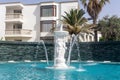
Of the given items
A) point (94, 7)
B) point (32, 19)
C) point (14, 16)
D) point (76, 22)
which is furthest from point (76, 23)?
point (14, 16)

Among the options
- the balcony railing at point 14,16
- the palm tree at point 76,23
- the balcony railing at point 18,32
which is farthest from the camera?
the balcony railing at point 14,16

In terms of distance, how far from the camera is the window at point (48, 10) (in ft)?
127

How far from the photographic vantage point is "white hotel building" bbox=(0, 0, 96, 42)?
38.8 metres

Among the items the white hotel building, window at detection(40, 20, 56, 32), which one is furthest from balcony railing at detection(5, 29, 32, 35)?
window at detection(40, 20, 56, 32)

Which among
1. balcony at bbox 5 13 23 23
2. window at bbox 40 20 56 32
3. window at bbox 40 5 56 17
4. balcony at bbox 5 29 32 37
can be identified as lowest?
balcony at bbox 5 29 32 37

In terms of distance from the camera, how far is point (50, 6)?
38.7 m

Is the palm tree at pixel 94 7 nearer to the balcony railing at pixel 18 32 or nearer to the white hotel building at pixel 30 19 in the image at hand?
the white hotel building at pixel 30 19

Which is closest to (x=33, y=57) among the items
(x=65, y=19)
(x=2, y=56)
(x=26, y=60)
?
(x=26, y=60)

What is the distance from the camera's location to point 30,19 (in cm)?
4062

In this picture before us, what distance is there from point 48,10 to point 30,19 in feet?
12.0

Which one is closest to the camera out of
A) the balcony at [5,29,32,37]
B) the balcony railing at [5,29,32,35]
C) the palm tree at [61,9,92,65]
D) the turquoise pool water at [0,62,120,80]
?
the turquoise pool water at [0,62,120,80]

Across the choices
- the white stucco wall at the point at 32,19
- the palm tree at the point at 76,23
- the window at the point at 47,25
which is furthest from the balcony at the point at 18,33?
the palm tree at the point at 76,23

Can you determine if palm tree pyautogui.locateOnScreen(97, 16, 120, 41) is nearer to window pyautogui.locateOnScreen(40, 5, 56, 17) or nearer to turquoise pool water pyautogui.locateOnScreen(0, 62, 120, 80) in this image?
window pyautogui.locateOnScreen(40, 5, 56, 17)

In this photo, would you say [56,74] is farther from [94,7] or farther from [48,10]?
[48,10]
